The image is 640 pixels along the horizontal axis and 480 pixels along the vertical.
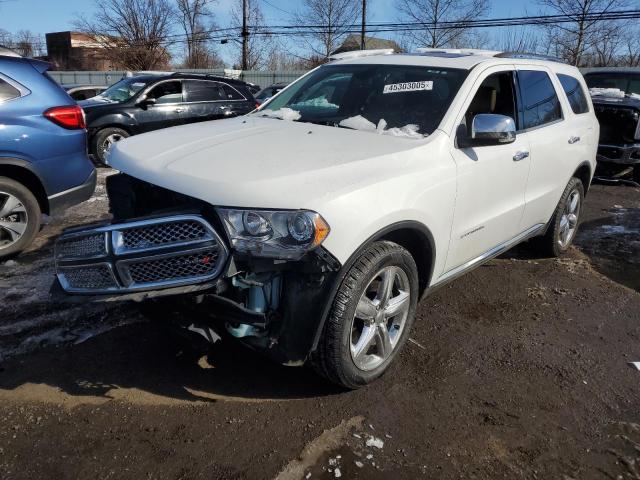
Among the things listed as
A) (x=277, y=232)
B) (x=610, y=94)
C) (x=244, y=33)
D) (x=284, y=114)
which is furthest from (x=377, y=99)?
(x=244, y=33)

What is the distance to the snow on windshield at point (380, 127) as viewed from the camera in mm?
3238

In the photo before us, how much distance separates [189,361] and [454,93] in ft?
7.88

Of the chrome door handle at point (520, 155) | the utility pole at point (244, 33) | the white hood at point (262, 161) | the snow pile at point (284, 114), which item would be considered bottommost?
the chrome door handle at point (520, 155)

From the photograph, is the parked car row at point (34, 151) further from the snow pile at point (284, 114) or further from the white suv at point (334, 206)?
the snow pile at point (284, 114)

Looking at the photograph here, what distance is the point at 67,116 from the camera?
4.78m

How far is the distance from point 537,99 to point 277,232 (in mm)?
3002

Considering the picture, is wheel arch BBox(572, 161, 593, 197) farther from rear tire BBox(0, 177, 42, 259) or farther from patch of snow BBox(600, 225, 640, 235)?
rear tire BBox(0, 177, 42, 259)

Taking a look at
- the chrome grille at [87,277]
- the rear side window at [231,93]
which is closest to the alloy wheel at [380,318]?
the chrome grille at [87,277]

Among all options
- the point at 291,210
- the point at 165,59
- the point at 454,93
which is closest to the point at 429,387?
the point at 291,210

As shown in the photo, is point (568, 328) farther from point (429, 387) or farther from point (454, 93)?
point (454, 93)

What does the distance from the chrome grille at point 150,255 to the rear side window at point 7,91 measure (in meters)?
2.57

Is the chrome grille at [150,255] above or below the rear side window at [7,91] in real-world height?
below

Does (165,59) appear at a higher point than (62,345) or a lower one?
higher

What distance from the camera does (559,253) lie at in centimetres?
527
